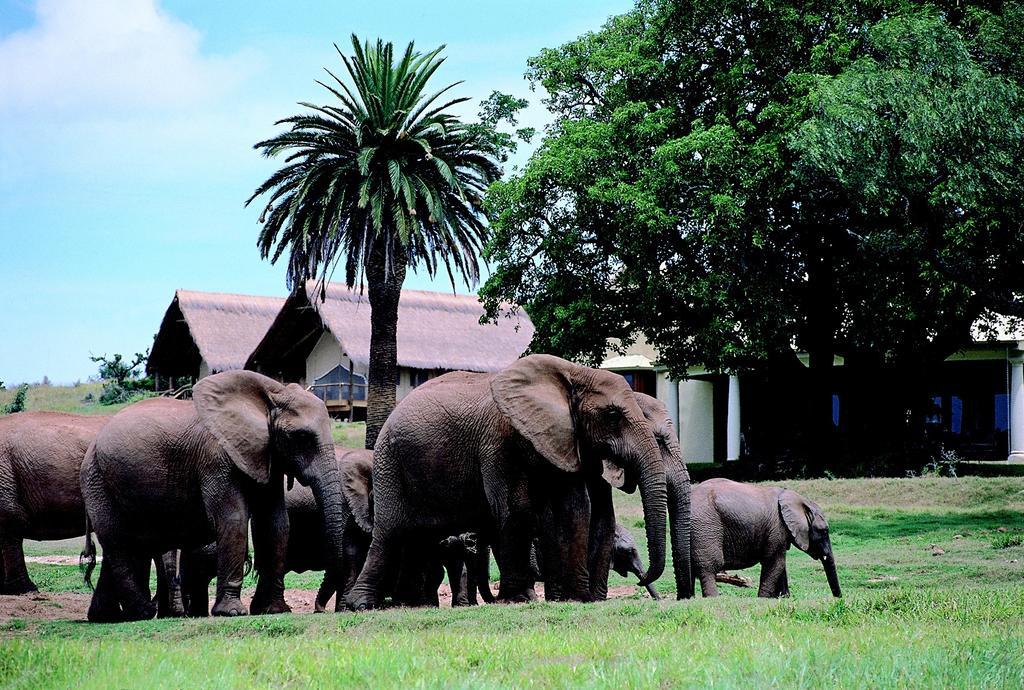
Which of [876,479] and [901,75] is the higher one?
[901,75]

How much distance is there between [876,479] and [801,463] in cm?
472

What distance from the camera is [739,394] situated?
1849 inches

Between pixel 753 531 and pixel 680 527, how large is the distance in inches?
137

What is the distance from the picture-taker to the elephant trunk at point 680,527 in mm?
12062

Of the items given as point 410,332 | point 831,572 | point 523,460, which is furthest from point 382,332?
point 523,460

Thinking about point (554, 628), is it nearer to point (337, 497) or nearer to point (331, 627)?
point (331, 627)

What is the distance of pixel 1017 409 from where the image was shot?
4038 centimetres

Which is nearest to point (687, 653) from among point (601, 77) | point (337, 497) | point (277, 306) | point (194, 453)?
point (337, 497)

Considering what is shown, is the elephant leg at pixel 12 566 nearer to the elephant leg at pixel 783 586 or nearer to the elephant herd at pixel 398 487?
the elephant herd at pixel 398 487

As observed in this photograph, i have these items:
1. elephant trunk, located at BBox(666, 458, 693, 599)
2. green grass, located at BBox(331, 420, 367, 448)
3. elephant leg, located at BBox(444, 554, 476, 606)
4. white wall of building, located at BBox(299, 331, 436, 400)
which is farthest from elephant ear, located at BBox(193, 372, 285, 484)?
white wall of building, located at BBox(299, 331, 436, 400)

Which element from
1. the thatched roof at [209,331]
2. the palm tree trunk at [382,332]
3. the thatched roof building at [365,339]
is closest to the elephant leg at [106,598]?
the palm tree trunk at [382,332]

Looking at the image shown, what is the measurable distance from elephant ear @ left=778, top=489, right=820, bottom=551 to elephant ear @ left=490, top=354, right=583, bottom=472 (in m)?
4.50

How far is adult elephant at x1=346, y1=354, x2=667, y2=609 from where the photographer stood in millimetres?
11984

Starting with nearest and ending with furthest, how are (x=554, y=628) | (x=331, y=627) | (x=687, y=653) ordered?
(x=687, y=653), (x=554, y=628), (x=331, y=627)
